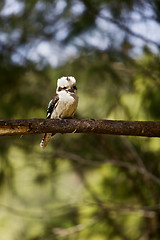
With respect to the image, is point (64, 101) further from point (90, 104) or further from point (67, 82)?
point (90, 104)

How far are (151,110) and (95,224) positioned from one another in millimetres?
1514

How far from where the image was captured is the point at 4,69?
343 cm

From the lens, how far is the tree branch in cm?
181

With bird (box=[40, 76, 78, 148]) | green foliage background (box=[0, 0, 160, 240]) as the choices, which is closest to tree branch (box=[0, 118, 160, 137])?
bird (box=[40, 76, 78, 148])

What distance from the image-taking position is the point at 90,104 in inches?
154

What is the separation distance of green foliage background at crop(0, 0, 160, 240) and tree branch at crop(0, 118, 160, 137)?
3.85 feet

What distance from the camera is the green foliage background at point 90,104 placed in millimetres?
3336

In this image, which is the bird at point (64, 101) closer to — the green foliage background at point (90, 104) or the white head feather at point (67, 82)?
the white head feather at point (67, 82)

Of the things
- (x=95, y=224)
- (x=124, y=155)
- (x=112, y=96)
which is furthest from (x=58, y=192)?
(x=112, y=96)

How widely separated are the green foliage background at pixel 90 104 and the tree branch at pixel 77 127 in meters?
1.17

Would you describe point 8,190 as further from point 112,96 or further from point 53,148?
point 112,96

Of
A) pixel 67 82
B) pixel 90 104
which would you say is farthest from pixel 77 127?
pixel 90 104

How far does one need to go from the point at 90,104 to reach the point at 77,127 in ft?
6.42

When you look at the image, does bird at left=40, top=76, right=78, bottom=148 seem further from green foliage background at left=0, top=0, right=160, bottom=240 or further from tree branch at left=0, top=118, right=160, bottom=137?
green foliage background at left=0, top=0, right=160, bottom=240
